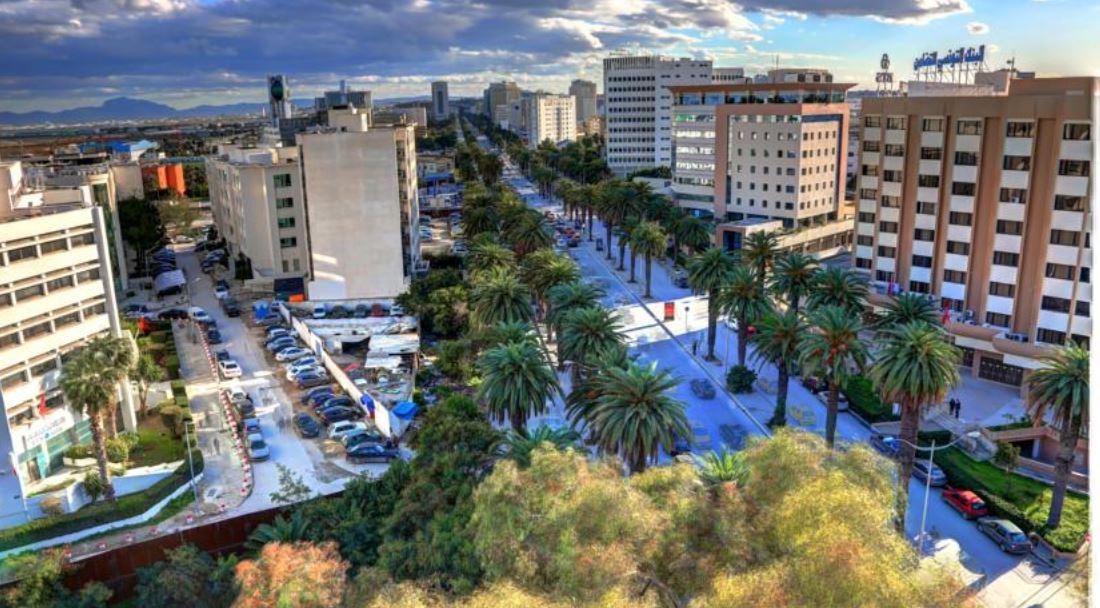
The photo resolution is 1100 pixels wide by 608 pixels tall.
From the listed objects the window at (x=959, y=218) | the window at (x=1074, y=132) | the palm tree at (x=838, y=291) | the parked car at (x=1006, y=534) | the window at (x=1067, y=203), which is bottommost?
the parked car at (x=1006, y=534)

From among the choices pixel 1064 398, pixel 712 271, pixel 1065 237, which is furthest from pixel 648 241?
pixel 1064 398

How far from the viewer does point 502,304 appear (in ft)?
148

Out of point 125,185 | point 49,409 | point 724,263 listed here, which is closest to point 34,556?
point 49,409

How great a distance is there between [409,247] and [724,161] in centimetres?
3739

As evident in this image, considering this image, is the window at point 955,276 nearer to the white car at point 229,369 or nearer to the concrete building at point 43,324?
the white car at point 229,369

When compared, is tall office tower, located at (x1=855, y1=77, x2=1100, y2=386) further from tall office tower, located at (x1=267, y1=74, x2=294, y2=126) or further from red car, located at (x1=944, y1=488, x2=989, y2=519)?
tall office tower, located at (x1=267, y1=74, x2=294, y2=126)

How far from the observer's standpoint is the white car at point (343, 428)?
129 ft

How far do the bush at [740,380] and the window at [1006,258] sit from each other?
16.6m

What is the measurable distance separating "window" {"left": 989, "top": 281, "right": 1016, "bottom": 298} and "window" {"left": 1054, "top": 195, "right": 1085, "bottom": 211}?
5.80m

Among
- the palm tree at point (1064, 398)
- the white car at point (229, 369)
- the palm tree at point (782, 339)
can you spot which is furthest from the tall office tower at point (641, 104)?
the palm tree at point (1064, 398)

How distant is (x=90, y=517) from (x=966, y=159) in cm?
5145

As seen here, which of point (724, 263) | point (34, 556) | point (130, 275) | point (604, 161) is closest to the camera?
point (34, 556)

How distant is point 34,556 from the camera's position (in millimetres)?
27094

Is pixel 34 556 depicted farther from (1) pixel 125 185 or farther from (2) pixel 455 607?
(1) pixel 125 185
